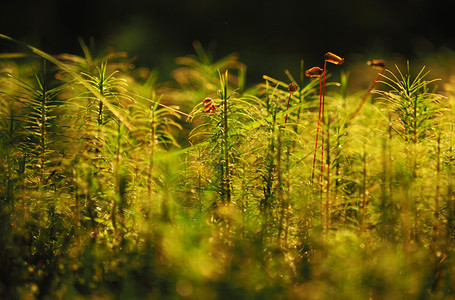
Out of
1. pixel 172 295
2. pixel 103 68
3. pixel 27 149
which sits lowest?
pixel 172 295

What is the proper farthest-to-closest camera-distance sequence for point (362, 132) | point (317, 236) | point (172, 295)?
point (362, 132)
point (317, 236)
point (172, 295)

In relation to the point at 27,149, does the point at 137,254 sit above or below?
below

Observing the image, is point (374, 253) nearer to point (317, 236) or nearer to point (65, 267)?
point (317, 236)

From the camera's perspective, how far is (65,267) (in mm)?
469

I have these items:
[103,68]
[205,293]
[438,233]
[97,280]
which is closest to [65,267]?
[97,280]

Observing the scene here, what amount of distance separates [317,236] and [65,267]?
323mm

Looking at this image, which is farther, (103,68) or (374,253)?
(103,68)

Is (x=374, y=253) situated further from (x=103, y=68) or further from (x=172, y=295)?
(x=103, y=68)

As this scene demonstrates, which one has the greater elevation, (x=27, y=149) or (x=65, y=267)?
(x=27, y=149)

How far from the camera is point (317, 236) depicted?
512 millimetres

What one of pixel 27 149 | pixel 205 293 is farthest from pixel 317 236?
pixel 27 149

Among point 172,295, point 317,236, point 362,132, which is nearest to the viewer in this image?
point 172,295

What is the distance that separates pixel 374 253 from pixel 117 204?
0.34m

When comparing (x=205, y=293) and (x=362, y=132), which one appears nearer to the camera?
(x=205, y=293)
